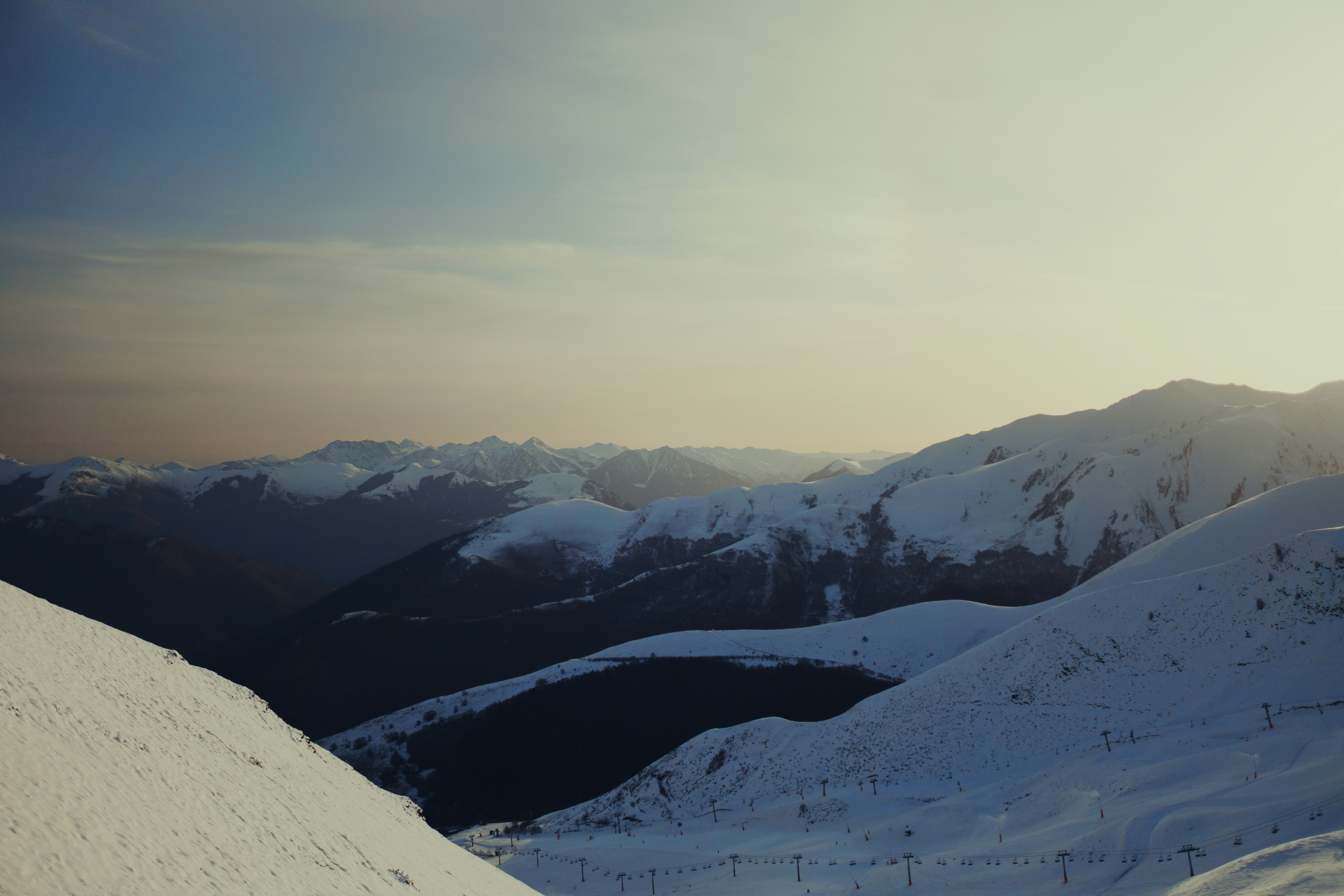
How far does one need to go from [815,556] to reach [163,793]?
5257 inches

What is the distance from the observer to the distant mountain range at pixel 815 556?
4345 inches

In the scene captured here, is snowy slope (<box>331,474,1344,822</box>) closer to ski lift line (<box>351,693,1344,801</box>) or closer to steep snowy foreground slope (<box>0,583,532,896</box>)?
ski lift line (<box>351,693,1344,801</box>)

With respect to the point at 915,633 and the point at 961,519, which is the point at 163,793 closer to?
the point at 915,633

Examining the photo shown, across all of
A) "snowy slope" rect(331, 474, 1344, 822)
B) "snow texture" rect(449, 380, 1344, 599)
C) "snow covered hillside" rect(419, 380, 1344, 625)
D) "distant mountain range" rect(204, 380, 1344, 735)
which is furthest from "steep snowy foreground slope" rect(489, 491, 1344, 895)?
"snow texture" rect(449, 380, 1344, 599)

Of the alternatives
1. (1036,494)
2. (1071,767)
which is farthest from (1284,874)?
(1036,494)

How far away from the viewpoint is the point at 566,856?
41469 mm

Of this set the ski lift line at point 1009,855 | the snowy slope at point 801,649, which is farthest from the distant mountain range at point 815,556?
the ski lift line at point 1009,855

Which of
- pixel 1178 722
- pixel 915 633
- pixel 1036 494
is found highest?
pixel 1036 494

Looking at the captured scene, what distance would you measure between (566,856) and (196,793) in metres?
29.7

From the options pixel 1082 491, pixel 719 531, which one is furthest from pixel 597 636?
pixel 1082 491

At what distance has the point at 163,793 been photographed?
15883 millimetres

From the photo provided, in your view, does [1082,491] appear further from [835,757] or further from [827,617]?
[835,757]

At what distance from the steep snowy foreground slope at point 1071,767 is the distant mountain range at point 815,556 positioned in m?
57.6

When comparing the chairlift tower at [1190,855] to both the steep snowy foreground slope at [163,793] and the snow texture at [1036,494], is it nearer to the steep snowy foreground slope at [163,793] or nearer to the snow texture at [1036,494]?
the steep snowy foreground slope at [163,793]
